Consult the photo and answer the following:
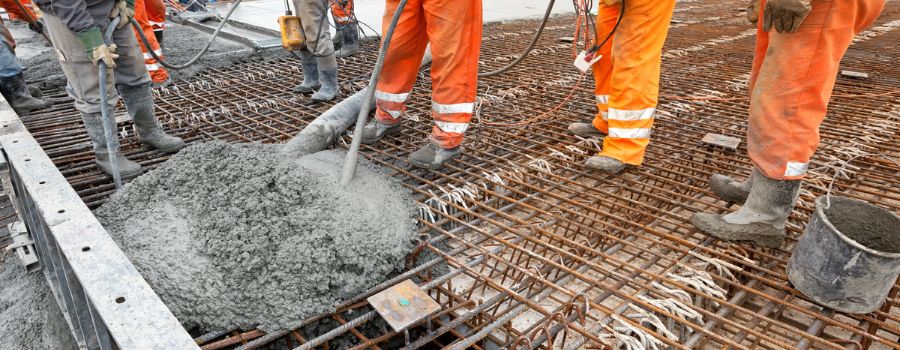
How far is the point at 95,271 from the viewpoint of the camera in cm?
146

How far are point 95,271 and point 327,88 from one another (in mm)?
2496

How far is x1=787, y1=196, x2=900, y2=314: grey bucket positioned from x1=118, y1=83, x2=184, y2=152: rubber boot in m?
3.12

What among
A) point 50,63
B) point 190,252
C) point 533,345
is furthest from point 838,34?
point 50,63

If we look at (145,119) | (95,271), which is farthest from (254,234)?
(145,119)

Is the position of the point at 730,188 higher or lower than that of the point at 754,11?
lower

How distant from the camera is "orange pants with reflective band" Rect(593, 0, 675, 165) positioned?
2553mm

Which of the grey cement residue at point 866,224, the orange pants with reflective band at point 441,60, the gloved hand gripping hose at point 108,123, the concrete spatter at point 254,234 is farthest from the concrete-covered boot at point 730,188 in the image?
the gloved hand gripping hose at point 108,123

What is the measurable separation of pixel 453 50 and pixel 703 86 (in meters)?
2.70

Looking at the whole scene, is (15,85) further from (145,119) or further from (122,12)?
(122,12)

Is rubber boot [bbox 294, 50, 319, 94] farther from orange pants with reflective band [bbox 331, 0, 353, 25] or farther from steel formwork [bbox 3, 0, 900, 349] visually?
orange pants with reflective band [bbox 331, 0, 353, 25]

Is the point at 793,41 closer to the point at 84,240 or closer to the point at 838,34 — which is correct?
the point at 838,34

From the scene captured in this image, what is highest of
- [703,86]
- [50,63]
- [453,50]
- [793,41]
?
[793,41]

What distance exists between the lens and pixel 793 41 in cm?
183

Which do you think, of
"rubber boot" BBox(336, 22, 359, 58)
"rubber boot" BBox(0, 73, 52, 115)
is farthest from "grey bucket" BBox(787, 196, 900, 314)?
"rubber boot" BBox(0, 73, 52, 115)
